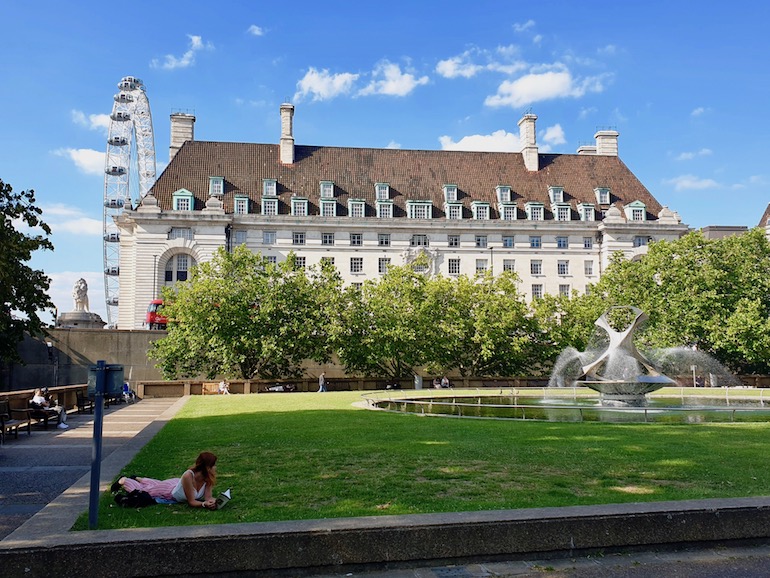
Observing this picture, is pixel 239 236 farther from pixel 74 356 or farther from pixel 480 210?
pixel 480 210

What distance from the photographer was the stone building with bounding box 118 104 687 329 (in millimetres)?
72312

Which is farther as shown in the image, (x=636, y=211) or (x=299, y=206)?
(x=636, y=211)

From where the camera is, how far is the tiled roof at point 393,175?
7644 cm

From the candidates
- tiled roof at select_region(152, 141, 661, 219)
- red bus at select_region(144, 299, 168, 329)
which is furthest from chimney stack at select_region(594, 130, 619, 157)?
red bus at select_region(144, 299, 168, 329)

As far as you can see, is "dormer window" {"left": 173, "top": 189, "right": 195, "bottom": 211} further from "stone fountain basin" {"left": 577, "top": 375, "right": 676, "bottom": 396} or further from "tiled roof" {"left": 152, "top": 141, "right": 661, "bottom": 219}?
"stone fountain basin" {"left": 577, "top": 375, "right": 676, "bottom": 396}

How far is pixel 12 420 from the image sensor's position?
66.0 feet

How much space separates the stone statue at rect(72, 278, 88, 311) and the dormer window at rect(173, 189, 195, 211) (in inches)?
592

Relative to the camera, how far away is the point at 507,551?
24.4ft

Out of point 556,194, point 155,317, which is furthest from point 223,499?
point 556,194

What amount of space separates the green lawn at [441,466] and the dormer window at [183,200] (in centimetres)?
5633

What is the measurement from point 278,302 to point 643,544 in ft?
148

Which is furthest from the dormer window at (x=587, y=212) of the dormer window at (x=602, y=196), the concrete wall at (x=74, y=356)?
the concrete wall at (x=74, y=356)

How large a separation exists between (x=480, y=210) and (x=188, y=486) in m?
72.5

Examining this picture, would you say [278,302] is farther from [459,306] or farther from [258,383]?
[459,306]
